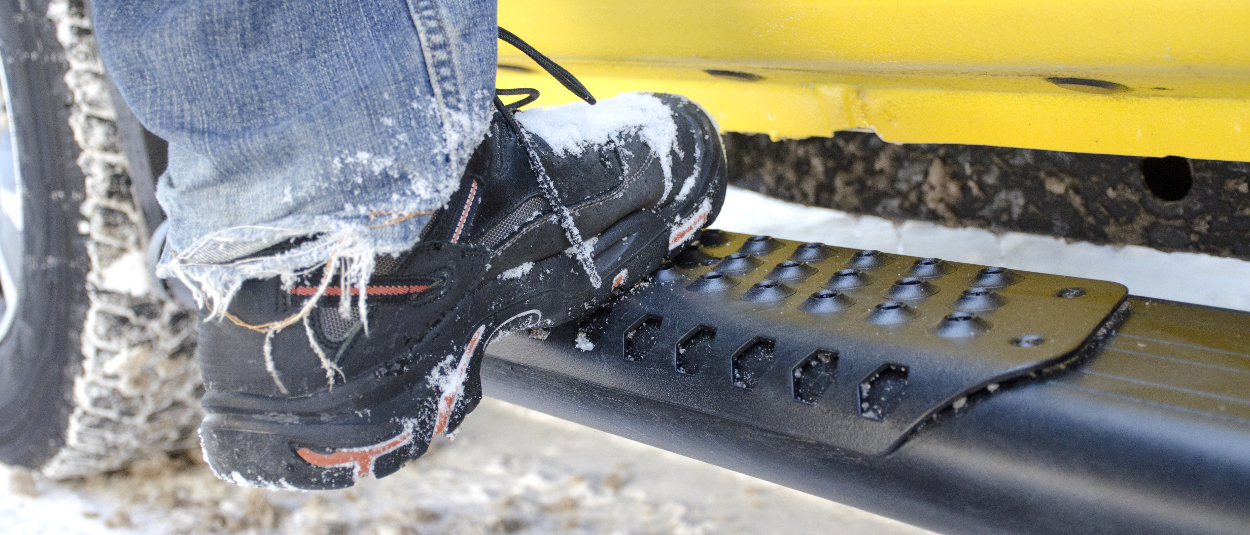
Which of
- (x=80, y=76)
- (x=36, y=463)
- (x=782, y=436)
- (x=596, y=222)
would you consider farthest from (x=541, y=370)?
(x=36, y=463)

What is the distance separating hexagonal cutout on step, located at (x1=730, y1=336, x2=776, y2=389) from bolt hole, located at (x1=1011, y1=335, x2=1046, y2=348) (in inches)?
7.9

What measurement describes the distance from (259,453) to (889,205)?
1.08m

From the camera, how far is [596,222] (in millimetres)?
880

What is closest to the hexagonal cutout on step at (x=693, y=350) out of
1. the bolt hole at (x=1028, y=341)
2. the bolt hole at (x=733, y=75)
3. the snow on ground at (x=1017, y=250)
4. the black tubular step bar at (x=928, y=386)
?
the black tubular step bar at (x=928, y=386)

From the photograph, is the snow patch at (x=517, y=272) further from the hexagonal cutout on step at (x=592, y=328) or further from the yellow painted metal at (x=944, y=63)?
the yellow painted metal at (x=944, y=63)

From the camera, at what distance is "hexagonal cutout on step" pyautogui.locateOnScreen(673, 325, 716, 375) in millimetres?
801

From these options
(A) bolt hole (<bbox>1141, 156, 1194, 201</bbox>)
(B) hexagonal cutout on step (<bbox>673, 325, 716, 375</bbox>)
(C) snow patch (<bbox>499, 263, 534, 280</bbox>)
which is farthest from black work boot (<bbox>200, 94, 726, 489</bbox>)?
(A) bolt hole (<bbox>1141, 156, 1194, 201</bbox>)

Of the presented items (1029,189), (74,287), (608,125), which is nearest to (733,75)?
(608,125)

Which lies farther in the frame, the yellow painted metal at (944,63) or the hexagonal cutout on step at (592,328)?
the hexagonal cutout on step at (592,328)

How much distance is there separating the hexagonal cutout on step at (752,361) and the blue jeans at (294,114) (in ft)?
1.00

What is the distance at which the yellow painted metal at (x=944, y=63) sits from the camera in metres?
0.74

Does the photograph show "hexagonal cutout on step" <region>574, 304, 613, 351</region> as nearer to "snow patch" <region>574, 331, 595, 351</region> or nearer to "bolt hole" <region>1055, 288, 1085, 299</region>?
"snow patch" <region>574, 331, 595, 351</region>

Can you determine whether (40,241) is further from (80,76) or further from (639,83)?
(639,83)

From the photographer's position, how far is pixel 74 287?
117cm
